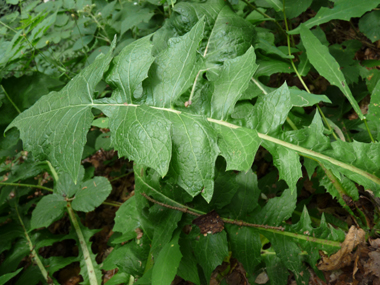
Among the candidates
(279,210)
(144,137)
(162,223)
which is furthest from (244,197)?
(144,137)

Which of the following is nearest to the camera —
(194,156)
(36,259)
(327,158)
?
(194,156)

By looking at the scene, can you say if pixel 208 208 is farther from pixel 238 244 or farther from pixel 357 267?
pixel 357 267

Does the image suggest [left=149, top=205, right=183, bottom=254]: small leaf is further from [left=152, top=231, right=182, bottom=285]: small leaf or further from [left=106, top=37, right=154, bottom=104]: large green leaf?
[left=106, top=37, right=154, bottom=104]: large green leaf

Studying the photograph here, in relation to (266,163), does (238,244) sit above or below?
above

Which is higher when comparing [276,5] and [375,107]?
[276,5]

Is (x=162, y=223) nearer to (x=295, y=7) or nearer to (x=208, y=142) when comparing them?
(x=208, y=142)

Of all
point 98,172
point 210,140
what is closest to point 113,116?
point 210,140

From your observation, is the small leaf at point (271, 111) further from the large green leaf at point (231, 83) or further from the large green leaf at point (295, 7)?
the large green leaf at point (295, 7)

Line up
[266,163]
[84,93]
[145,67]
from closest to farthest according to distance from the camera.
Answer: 1. [145,67]
2. [84,93]
3. [266,163]

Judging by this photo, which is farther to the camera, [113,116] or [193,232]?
[193,232]
